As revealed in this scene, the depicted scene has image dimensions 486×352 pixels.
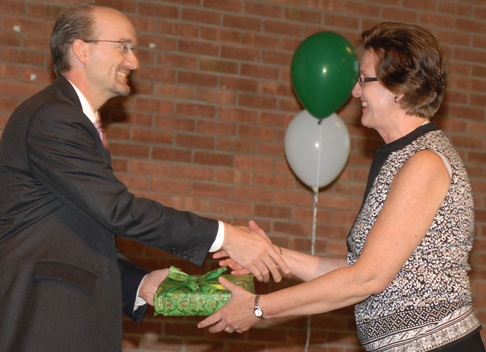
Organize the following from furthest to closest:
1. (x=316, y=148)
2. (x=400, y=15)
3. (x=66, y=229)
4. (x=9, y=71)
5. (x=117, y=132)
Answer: (x=400, y=15) → (x=117, y=132) → (x=9, y=71) → (x=316, y=148) → (x=66, y=229)

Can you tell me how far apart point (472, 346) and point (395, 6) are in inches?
109

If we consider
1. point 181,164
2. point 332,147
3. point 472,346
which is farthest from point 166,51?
point 472,346

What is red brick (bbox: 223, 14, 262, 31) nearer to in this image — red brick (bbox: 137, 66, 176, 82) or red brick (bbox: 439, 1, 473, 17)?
red brick (bbox: 137, 66, 176, 82)

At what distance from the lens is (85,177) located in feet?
5.65

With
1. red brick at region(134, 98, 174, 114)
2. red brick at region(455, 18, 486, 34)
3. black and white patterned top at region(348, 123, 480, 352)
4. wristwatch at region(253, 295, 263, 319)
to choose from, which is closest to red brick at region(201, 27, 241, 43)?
red brick at region(134, 98, 174, 114)

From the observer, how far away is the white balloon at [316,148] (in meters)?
3.18

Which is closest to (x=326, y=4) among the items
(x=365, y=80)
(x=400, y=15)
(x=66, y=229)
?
(x=400, y=15)

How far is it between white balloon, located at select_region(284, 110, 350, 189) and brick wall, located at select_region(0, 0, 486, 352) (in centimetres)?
32

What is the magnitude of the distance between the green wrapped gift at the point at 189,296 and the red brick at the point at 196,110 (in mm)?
1752

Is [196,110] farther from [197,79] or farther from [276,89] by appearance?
[276,89]

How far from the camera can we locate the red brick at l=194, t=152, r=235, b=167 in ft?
11.5

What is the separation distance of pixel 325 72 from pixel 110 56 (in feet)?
4.43

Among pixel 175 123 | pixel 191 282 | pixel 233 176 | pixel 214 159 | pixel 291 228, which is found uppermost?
pixel 175 123

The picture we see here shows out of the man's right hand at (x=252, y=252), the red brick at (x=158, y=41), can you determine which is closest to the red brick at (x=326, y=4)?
the red brick at (x=158, y=41)
